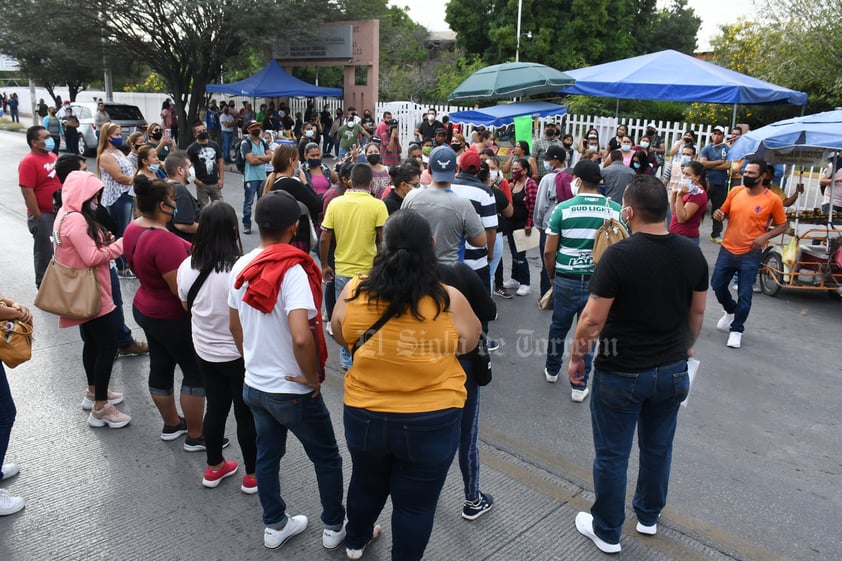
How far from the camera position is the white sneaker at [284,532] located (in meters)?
3.23

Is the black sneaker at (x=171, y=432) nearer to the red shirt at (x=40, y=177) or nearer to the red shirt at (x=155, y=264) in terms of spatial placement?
the red shirt at (x=155, y=264)

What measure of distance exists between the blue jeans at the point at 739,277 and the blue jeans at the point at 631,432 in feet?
11.4

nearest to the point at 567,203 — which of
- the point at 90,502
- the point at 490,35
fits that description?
the point at 90,502

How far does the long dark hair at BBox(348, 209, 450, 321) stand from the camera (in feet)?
8.02

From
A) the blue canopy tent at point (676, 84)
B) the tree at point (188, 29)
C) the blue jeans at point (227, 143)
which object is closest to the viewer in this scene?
the blue canopy tent at point (676, 84)

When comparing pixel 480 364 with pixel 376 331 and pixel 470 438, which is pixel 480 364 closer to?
pixel 470 438

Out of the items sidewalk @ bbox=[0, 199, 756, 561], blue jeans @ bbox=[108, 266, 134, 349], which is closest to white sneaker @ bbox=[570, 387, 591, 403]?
sidewalk @ bbox=[0, 199, 756, 561]

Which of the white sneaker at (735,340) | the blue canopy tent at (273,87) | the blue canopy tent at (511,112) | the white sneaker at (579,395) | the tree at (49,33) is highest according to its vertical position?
the tree at (49,33)

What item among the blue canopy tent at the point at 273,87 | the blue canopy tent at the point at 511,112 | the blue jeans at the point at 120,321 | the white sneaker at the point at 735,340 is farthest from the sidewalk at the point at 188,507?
Answer: the blue canopy tent at the point at 273,87

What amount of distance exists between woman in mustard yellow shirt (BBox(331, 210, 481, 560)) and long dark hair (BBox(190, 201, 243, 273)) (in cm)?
110

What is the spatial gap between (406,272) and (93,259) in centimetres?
285

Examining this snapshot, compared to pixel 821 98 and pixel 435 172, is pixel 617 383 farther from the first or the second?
pixel 821 98

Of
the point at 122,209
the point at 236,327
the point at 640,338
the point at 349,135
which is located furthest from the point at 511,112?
the point at 236,327

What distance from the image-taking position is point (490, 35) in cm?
3272
